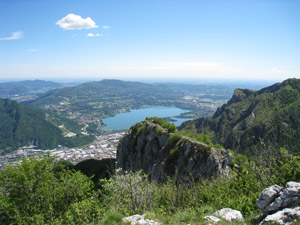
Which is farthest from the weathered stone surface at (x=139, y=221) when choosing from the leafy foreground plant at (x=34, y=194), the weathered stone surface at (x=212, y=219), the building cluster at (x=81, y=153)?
the building cluster at (x=81, y=153)

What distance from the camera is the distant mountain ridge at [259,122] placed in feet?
276

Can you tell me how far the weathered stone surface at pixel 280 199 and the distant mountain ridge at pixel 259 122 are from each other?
2367 inches

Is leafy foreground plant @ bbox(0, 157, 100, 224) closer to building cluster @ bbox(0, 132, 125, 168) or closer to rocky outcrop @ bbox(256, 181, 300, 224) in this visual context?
rocky outcrop @ bbox(256, 181, 300, 224)

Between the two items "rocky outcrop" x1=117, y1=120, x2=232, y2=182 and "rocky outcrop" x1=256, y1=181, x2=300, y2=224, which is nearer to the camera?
"rocky outcrop" x1=256, y1=181, x2=300, y2=224

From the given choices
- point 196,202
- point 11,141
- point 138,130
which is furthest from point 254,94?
point 11,141

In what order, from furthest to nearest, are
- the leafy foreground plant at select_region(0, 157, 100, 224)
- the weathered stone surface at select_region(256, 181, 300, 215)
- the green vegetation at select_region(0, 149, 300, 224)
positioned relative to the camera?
1. the leafy foreground plant at select_region(0, 157, 100, 224)
2. the green vegetation at select_region(0, 149, 300, 224)
3. the weathered stone surface at select_region(256, 181, 300, 215)

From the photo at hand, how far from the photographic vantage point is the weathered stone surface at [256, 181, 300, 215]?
Result: 866cm

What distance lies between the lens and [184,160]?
27.4m

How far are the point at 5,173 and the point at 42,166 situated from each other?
2579mm

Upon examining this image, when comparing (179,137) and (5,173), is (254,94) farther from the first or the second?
(5,173)

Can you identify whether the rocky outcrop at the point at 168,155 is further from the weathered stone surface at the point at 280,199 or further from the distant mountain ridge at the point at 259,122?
the distant mountain ridge at the point at 259,122

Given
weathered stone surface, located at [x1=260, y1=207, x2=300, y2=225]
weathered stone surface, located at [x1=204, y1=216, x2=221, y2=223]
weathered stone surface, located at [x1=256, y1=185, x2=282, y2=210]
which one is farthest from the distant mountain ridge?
weathered stone surface, located at [x1=204, y1=216, x2=221, y2=223]

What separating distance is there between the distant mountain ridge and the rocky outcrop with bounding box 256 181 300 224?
197 feet

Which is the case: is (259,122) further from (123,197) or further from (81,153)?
(81,153)
